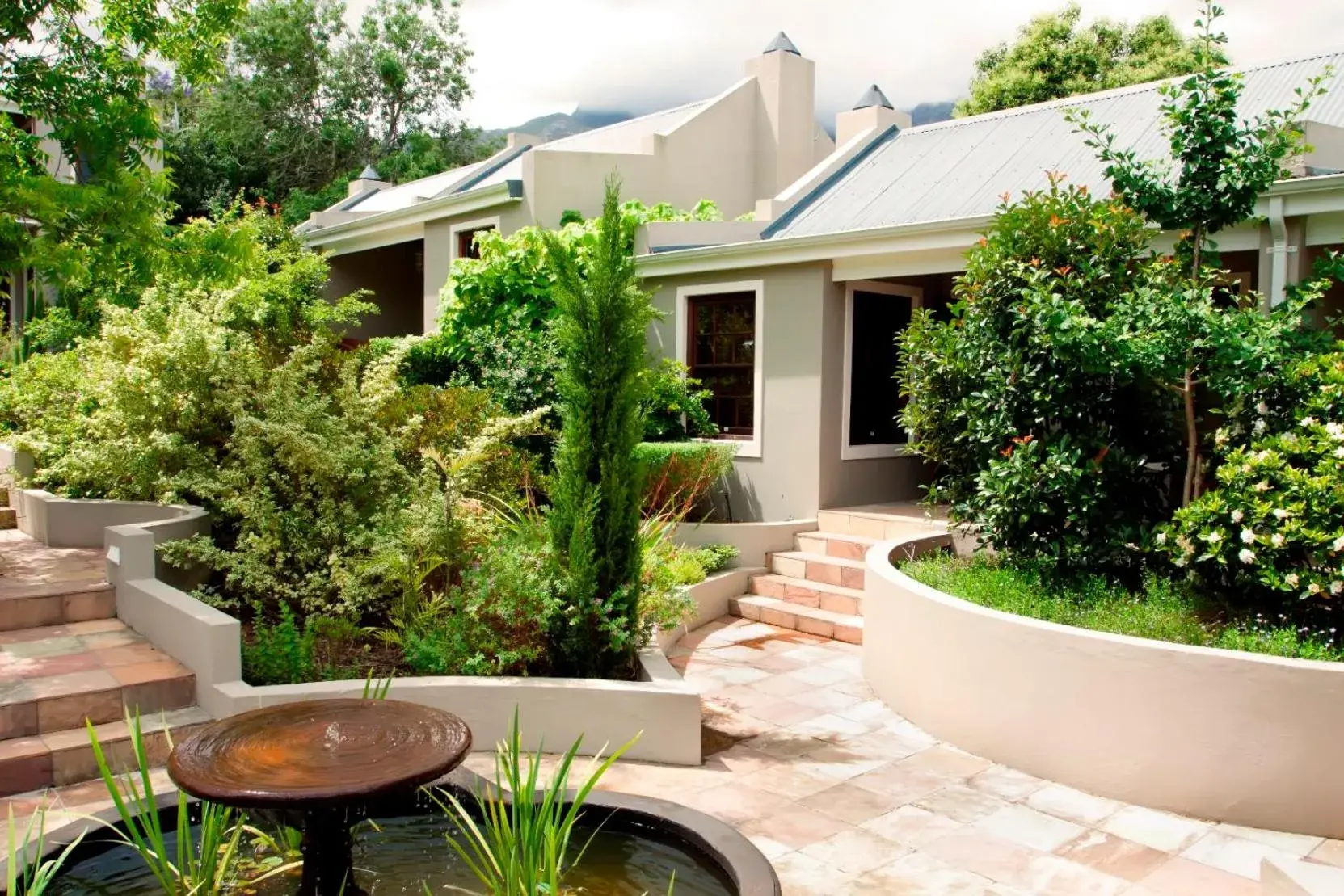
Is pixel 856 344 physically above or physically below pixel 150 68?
below

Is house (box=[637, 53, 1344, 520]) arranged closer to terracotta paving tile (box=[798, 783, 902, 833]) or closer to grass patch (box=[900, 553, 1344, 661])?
grass patch (box=[900, 553, 1344, 661])

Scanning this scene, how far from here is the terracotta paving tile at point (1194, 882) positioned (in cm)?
404

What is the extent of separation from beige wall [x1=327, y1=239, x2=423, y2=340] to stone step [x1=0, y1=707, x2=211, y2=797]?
13.8m

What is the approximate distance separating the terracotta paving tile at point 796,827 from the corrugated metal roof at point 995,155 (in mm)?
6186

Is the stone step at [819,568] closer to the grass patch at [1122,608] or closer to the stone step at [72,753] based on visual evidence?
the grass patch at [1122,608]

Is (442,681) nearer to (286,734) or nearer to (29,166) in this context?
(286,734)

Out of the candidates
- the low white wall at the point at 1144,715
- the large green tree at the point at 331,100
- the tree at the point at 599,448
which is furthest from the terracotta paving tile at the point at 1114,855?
the large green tree at the point at 331,100

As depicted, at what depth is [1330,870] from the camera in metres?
4.27

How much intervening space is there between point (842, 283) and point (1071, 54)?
1516 centimetres

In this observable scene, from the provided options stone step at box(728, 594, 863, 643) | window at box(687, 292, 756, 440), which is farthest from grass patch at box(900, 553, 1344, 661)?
window at box(687, 292, 756, 440)

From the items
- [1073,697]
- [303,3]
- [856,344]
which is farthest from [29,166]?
[303,3]

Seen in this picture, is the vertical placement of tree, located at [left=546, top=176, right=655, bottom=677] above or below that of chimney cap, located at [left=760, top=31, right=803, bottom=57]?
below

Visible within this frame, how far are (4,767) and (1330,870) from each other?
582 cm

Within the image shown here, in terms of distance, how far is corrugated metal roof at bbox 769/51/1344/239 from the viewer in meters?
9.43
